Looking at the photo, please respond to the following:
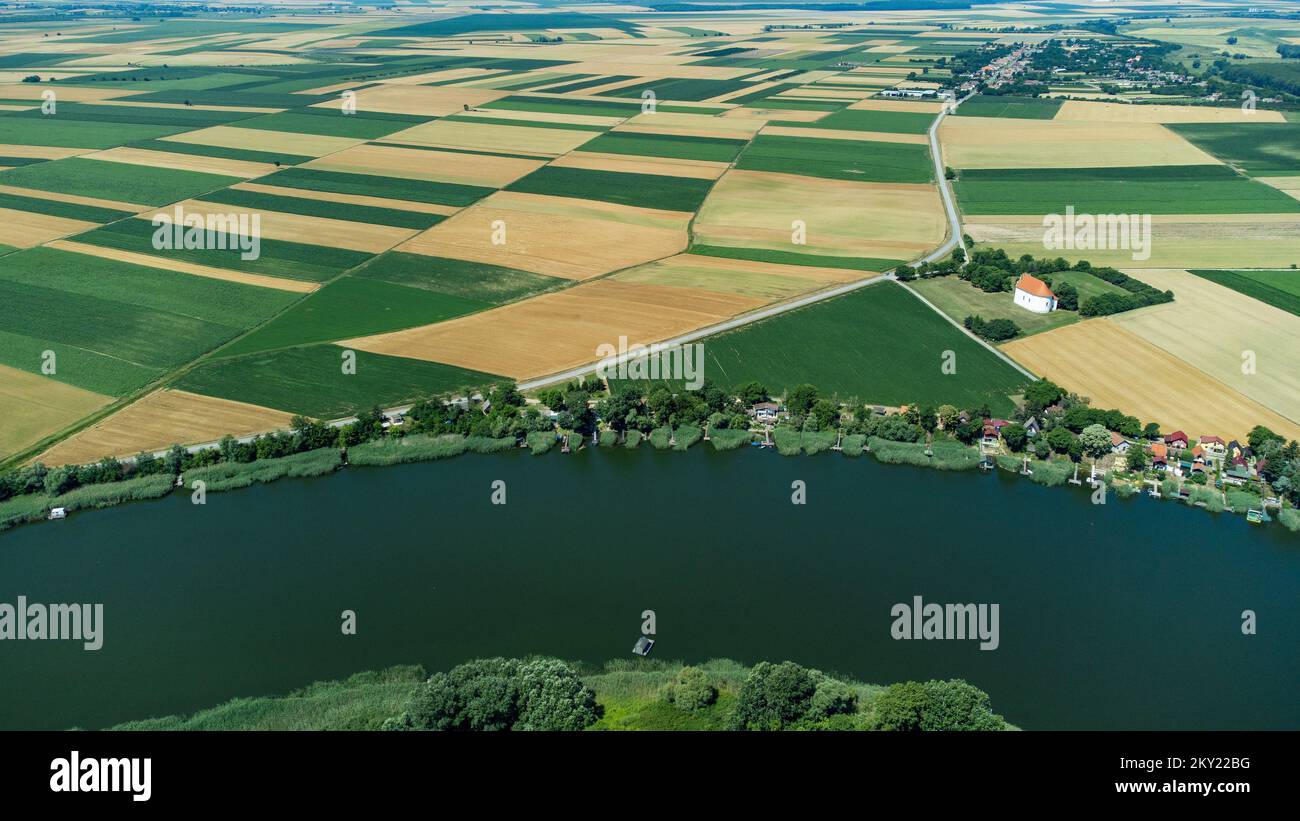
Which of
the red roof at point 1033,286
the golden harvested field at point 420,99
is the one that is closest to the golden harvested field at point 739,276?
the red roof at point 1033,286

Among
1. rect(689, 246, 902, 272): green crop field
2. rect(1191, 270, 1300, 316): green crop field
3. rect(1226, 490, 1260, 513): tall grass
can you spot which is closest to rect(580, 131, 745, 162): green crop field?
rect(689, 246, 902, 272): green crop field

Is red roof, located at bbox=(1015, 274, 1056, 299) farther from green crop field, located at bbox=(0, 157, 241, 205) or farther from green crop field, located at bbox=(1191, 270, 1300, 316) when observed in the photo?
green crop field, located at bbox=(0, 157, 241, 205)

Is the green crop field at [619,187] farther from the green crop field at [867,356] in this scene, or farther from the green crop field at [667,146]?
the green crop field at [867,356]

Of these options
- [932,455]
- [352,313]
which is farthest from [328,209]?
[932,455]

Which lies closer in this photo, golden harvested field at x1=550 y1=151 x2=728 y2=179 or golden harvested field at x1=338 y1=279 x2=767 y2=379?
golden harvested field at x1=338 y1=279 x2=767 y2=379

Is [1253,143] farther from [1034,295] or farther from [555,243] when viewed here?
[555,243]
